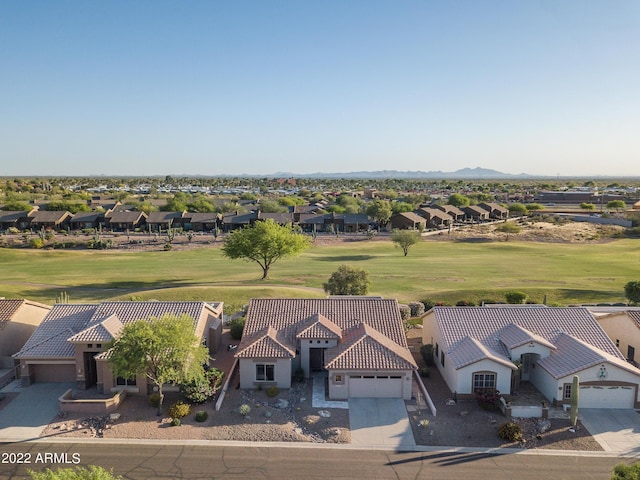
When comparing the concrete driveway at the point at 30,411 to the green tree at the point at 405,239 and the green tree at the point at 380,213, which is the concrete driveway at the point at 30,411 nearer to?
the green tree at the point at 405,239

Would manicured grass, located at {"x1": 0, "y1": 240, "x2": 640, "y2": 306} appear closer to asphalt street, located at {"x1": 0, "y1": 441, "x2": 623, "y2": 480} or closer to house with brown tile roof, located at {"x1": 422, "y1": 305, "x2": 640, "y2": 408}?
house with brown tile roof, located at {"x1": 422, "y1": 305, "x2": 640, "y2": 408}

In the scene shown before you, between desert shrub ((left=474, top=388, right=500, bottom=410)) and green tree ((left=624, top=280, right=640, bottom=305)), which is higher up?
green tree ((left=624, top=280, right=640, bottom=305))

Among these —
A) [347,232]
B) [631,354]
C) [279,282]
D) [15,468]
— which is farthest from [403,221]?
[15,468]

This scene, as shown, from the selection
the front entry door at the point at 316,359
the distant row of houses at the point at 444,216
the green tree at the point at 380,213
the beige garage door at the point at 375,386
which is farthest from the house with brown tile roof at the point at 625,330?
the green tree at the point at 380,213

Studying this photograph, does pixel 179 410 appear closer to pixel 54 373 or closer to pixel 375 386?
pixel 54 373

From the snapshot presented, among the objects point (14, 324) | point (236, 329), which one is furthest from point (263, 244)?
point (14, 324)

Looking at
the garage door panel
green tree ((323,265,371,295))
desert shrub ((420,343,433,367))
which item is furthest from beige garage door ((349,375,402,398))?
green tree ((323,265,371,295))
